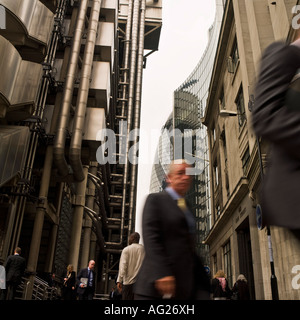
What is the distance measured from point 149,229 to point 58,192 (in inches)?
943

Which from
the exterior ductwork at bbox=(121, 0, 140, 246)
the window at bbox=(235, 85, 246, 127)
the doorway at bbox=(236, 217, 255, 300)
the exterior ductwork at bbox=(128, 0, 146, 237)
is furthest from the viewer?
the exterior ductwork at bbox=(121, 0, 140, 246)

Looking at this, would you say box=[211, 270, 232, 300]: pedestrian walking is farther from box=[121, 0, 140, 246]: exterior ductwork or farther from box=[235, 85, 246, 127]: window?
box=[121, 0, 140, 246]: exterior ductwork

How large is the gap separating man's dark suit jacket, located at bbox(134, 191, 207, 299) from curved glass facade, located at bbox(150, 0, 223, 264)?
52.6m

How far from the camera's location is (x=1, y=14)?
14867mm

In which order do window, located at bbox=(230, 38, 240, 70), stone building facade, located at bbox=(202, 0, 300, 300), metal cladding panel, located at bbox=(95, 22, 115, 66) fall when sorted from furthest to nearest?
metal cladding panel, located at bbox=(95, 22, 115, 66), window, located at bbox=(230, 38, 240, 70), stone building facade, located at bbox=(202, 0, 300, 300)

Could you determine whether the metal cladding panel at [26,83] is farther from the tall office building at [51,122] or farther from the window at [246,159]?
the window at [246,159]

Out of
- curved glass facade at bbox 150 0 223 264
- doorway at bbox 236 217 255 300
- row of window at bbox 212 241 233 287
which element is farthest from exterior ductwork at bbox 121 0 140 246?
doorway at bbox 236 217 255 300

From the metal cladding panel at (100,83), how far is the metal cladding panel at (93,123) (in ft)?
4.51

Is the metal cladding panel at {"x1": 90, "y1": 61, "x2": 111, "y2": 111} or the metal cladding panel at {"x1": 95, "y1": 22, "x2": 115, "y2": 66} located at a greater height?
the metal cladding panel at {"x1": 95, "y1": 22, "x2": 115, "y2": 66}

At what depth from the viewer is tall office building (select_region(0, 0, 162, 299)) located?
15922 millimetres

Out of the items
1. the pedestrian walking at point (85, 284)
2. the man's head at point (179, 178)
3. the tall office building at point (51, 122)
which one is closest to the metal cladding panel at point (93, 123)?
the tall office building at point (51, 122)

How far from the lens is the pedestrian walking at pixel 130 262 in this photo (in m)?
7.22

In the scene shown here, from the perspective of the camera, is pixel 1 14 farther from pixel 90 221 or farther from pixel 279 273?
pixel 90 221

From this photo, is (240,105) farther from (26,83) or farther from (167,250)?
(167,250)
